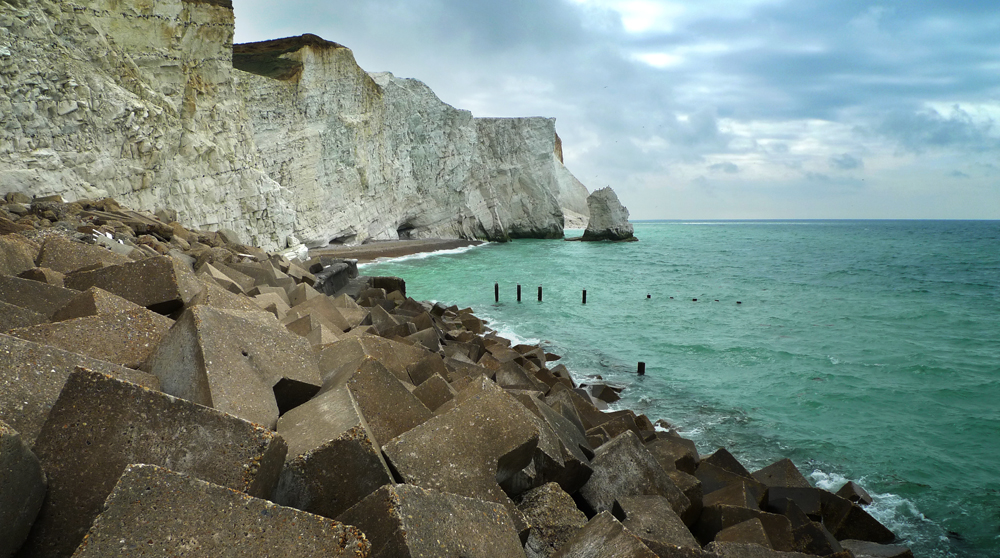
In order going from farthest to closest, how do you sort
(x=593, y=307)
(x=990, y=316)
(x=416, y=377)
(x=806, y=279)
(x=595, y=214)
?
(x=595, y=214) < (x=806, y=279) < (x=593, y=307) < (x=990, y=316) < (x=416, y=377)

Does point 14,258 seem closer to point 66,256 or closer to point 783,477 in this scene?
point 66,256

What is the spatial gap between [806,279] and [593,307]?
1381cm

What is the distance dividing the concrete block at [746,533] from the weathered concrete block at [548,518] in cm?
116

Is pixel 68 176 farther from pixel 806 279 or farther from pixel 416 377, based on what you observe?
pixel 806 279

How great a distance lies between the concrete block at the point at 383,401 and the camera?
2.91 m

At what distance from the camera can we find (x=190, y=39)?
18828mm

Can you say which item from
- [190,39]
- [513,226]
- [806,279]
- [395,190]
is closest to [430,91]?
[395,190]

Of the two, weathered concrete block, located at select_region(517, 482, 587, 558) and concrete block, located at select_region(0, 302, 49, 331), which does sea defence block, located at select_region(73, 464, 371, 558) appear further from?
concrete block, located at select_region(0, 302, 49, 331)

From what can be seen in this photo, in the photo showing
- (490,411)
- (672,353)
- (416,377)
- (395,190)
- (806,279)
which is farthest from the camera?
(395,190)

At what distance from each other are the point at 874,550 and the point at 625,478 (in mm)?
2407

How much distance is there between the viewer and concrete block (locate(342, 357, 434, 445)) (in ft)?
9.53

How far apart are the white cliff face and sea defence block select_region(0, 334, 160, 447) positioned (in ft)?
39.8

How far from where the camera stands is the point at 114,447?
1.79 m

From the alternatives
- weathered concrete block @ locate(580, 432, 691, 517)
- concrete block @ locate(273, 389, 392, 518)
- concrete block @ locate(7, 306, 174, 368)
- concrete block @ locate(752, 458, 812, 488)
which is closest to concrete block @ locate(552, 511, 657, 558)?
concrete block @ locate(273, 389, 392, 518)
